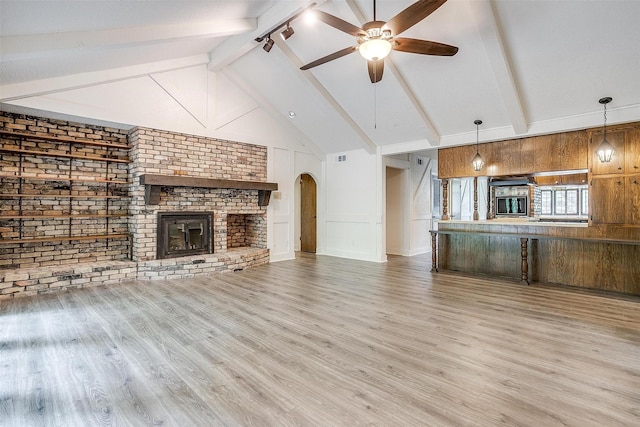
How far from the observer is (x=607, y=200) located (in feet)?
15.7

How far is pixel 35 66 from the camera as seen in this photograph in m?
3.85

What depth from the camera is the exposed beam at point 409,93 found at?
13.7 ft

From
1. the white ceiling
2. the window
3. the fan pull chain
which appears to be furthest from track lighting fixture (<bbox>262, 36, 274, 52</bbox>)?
the window

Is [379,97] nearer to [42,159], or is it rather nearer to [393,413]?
[393,413]

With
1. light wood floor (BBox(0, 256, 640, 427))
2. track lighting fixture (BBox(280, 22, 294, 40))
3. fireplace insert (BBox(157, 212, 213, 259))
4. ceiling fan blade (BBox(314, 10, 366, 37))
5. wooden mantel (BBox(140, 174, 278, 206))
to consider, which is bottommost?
light wood floor (BBox(0, 256, 640, 427))

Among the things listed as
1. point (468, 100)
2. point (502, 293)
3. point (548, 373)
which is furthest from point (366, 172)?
point (548, 373)

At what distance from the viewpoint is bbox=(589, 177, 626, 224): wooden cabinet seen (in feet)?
15.4

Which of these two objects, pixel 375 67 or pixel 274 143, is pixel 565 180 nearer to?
pixel 375 67

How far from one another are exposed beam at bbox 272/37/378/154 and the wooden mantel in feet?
6.98

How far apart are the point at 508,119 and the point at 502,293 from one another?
2.82m

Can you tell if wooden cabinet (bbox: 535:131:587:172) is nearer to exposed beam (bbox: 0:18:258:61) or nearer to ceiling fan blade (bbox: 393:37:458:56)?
ceiling fan blade (bbox: 393:37:458:56)

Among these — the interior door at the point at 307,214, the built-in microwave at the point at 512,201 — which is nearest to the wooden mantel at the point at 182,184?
the interior door at the point at 307,214

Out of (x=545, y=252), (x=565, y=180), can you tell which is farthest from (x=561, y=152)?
(x=565, y=180)

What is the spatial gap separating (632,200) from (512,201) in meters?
4.03
